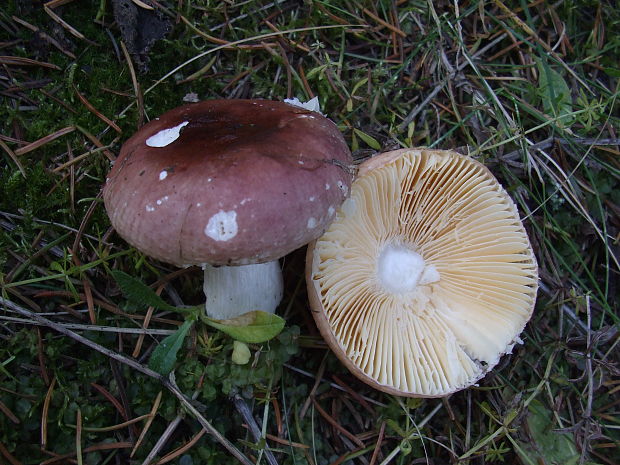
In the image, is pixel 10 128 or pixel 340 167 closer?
pixel 340 167

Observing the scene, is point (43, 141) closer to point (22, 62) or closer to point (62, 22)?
point (22, 62)

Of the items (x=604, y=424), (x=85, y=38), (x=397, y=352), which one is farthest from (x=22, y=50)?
(x=604, y=424)

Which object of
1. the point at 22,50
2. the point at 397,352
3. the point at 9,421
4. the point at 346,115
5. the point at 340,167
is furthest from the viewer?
the point at 346,115

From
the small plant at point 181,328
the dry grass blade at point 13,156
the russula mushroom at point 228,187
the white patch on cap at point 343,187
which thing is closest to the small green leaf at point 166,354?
the small plant at point 181,328

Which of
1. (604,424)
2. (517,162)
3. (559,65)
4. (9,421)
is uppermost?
(559,65)

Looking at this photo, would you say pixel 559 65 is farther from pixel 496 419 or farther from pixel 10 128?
pixel 10 128

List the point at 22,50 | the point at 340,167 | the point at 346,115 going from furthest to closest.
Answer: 1. the point at 346,115
2. the point at 22,50
3. the point at 340,167
